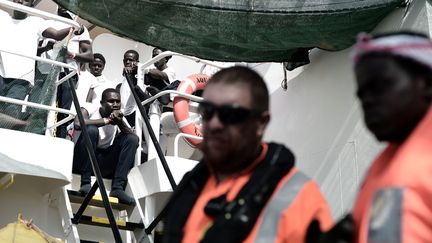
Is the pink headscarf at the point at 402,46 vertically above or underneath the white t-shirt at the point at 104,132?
above

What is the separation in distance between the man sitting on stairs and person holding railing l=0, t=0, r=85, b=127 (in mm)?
860

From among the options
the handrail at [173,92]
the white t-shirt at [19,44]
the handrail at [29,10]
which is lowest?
the handrail at [173,92]

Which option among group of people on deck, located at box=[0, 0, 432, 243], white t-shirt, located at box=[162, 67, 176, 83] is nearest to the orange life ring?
white t-shirt, located at box=[162, 67, 176, 83]

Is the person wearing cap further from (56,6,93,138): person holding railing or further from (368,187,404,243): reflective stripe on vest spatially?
(56,6,93,138): person holding railing

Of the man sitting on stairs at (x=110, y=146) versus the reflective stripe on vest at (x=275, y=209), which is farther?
the man sitting on stairs at (x=110, y=146)

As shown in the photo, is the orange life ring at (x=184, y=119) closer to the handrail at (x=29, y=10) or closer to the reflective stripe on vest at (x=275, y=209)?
the handrail at (x=29, y=10)

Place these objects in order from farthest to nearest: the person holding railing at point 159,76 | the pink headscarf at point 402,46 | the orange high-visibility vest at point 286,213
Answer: the person holding railing at point 159,76 → the orange high-visibility vest at point 286,213 → the pink headscarf at point 402,46

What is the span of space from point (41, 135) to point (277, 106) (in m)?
1.99

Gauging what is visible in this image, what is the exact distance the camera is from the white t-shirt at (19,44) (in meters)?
5.80

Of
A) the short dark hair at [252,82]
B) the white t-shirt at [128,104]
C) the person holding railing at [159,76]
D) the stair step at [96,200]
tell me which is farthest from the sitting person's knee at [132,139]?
the short dark hair at [252,82]

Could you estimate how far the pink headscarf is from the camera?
1.47 m

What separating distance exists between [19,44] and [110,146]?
1.30 m

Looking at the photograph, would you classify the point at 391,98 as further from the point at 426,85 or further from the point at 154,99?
the point at 154,99

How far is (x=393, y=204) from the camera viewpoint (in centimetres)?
138
